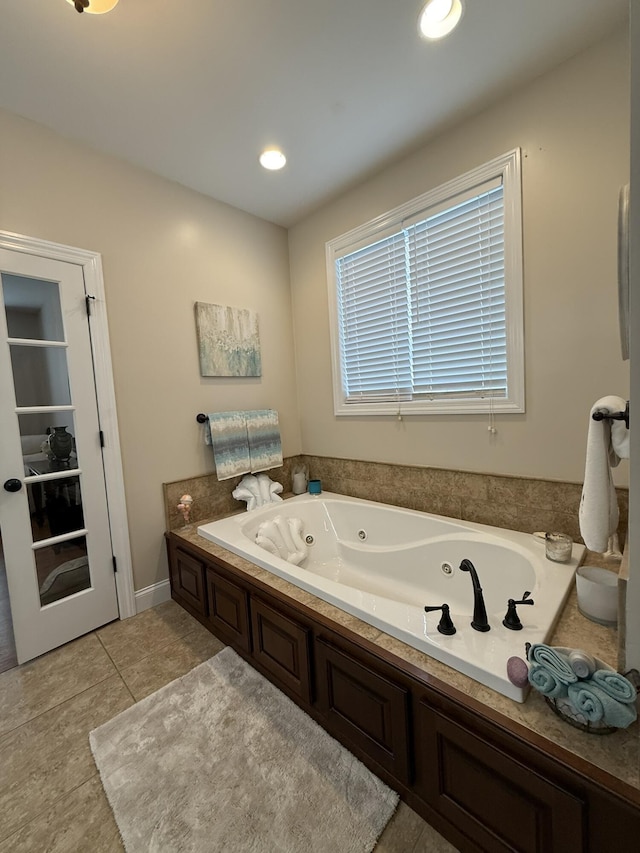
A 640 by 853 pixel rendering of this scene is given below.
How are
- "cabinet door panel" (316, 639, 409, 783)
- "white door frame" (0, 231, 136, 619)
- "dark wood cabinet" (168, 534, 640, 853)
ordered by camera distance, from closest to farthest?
1. "dark wood cabinet" (168, 534, 640, 853)
2. "cabinet door panel" (316, 639, 409, 783)
3. "white door frame" (0, 231, 136, 619)

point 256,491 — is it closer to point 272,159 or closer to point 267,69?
point 272,159

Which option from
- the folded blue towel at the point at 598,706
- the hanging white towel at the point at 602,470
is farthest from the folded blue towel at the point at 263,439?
the folded blue towel at the point at 598,706

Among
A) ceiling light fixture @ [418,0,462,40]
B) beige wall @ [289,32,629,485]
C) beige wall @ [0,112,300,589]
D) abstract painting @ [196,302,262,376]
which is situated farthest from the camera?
abstract painting @ [196,302,262,376]

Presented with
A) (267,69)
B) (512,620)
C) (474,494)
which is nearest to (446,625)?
(512,620)

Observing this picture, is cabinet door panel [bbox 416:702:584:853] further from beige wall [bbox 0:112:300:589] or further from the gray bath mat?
beige wall [bbox 0:112:300:589]

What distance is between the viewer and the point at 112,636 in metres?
2.11

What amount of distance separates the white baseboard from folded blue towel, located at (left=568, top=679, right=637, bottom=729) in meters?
2.37

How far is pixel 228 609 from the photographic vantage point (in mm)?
1928

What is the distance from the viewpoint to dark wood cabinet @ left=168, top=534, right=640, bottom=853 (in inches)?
32.1

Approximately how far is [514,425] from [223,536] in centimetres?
183

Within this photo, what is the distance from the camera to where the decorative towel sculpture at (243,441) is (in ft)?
8.59

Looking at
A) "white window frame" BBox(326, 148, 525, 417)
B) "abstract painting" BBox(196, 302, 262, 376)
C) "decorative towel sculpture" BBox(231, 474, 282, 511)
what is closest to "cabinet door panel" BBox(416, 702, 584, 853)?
"white window frame" BBox(326, 148, 525, 417)

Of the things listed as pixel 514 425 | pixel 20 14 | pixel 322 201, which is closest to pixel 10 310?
pixel 20 14

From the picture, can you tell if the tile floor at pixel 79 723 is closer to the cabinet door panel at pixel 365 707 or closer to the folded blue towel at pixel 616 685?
the cabinet door panel at pixel 365 707
